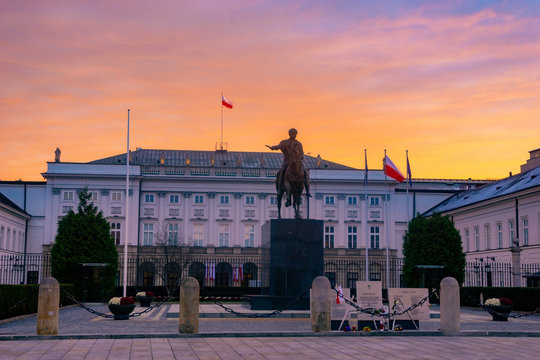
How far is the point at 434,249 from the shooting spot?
5866cm

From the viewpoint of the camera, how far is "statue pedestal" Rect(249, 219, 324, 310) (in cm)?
2870

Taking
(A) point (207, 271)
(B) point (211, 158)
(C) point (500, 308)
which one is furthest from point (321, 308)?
(B) point (211, 158)

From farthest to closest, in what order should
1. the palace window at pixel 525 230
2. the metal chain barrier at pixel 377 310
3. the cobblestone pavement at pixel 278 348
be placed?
the palace window at pixel 525 230 → the metal chain barrier at pixel 377 310 → the cobblestone pavement at pixel 278 348

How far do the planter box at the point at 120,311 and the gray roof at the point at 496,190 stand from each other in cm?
4014

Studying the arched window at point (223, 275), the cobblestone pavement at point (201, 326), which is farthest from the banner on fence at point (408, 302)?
the arched window at point (223, 275)

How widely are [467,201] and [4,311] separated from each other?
198 feet

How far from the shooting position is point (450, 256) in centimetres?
5847

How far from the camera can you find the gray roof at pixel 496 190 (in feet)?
209

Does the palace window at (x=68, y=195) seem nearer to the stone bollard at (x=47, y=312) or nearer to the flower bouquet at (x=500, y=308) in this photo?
the flower bouquet at (x=500, y=308)

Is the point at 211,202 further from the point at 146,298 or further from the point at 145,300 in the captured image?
the point at 146,298

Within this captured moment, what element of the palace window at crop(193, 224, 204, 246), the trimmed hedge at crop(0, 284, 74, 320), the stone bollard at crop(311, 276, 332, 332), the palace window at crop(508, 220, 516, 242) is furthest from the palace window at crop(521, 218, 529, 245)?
the stone bollard at crop(311, 276, 332, 332)

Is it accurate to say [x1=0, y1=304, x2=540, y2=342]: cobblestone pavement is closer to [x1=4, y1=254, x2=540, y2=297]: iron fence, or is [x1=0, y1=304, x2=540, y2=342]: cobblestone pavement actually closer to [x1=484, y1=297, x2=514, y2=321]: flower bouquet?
[x1=484, y1=297, x2=514, y2=321]: flower bouquet

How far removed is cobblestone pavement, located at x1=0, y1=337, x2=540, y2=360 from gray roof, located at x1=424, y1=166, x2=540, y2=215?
42.7 metres

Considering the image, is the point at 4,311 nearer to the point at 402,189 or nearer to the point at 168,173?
the point at 168,173
